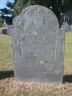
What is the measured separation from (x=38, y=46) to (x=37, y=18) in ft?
2.02

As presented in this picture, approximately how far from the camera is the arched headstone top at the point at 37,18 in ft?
8.61

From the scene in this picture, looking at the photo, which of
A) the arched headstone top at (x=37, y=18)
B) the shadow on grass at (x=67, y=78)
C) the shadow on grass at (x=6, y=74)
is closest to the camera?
the arched headstone top at (x=37, y=18)

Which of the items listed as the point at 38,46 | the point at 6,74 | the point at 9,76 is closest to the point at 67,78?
the point at 38,46

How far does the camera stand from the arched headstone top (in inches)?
103

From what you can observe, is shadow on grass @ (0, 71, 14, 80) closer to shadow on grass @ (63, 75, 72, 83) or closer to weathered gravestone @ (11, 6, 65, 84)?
weathered gravestone @ (11, 6, 65, 84)

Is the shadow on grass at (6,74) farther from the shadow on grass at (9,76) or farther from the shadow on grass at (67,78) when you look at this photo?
the shadow on grass at (67,78)

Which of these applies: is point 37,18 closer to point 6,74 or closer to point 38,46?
point 38,46

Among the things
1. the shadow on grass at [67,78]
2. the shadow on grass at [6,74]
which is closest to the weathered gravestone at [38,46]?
the shadow on grass at [67,78]

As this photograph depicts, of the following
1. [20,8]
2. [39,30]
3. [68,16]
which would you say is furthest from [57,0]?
[39,30]

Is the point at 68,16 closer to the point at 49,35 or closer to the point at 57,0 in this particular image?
the point at 57,0

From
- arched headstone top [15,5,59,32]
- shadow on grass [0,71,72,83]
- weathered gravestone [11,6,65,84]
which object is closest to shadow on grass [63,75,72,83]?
shadow on grass [0,71,72,83]

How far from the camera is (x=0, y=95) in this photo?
2.57 m

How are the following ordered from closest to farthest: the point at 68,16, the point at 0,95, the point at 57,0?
the point at 0,95 < the point at 57,0 < the point at 68,16

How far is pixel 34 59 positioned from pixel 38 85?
2.04 ft
